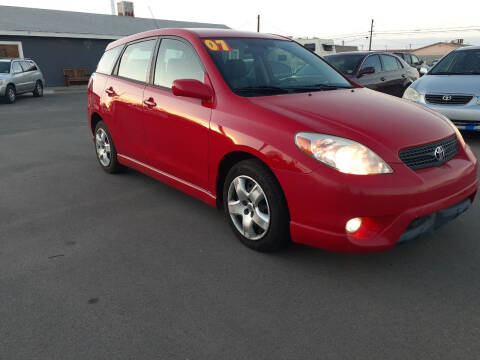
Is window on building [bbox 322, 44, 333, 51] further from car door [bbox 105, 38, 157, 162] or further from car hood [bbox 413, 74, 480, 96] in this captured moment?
car door [bbox 105, 38, 157, 162]

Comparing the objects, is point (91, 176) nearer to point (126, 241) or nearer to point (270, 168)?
point (126, 241)

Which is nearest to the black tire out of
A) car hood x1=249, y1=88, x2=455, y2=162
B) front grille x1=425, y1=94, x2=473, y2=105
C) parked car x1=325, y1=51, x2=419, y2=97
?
parked car x1=325, y1=51, x2=419, y2=97

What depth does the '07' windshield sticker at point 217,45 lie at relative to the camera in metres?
3.63

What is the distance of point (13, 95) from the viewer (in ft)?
50.2

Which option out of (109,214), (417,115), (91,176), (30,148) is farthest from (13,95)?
(417,115)

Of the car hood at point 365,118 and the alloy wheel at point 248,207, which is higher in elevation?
the car hood at point 365,118

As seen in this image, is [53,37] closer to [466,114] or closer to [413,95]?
[413,95]

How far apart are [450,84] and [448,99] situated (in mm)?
376

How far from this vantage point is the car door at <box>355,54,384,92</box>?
913 cm

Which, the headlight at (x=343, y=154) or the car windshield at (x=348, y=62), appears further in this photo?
the car windshield at (x=348, y=62)

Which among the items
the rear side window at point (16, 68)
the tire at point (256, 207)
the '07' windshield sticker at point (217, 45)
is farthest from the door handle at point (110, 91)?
the rear side window at point (16, 68)

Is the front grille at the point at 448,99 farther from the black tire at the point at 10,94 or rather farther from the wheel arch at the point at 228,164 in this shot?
the black tire at the point at 10,94

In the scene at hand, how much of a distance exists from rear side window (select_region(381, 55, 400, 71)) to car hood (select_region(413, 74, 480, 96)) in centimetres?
273

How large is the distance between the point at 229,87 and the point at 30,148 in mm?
5263
